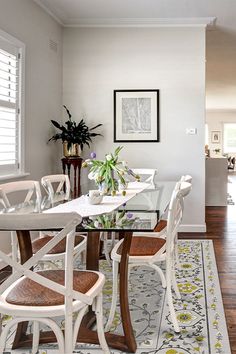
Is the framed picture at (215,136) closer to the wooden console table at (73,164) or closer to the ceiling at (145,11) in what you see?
the ceiling at (145,11)

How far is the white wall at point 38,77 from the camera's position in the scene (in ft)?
13.8

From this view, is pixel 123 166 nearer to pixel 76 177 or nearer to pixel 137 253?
pixel 137 253

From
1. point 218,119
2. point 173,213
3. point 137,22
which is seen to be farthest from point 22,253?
point 218,119

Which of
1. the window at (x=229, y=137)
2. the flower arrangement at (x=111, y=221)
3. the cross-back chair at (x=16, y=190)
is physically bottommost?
the flower arrangement at (x=111, y=221)

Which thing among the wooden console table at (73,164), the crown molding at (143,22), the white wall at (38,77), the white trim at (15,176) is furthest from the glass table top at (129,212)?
the crown molding at (143,22)

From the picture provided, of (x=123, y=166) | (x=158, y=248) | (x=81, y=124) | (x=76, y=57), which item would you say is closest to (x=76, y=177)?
(x=81, y=124)

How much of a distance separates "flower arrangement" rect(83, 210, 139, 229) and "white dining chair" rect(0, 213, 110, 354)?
12.7 inches

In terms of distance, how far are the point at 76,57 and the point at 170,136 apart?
1.67 meters

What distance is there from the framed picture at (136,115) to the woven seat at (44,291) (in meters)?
3.67

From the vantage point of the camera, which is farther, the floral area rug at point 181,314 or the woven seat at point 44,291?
the floral area rug at point 181,314

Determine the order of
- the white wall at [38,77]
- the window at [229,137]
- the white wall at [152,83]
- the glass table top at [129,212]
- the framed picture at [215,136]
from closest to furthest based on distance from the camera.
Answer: the glass table top at [129,212] → the white wall at [38,77] → the white wall at [152,83] → the framed picture at [215,136] → the window at [229,137]

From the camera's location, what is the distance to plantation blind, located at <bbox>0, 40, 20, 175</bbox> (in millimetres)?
3965

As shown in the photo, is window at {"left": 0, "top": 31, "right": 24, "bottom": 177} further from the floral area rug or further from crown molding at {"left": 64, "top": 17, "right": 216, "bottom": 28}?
crown molding at {"left": 64, "top": 17, "right": 216, "bottom": 28}

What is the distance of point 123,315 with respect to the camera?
2.34 metres
